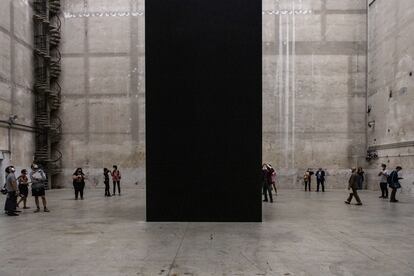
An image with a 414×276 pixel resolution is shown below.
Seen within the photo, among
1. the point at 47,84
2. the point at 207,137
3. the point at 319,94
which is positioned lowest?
the point at 207,137

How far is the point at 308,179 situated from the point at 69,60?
1889 cm

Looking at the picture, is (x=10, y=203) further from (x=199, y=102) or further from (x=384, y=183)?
(x=384, y=183)

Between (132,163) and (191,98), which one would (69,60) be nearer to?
(132,163)

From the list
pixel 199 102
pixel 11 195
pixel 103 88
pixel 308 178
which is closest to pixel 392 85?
pixel 308 178

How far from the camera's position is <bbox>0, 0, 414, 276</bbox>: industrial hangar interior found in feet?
27.1

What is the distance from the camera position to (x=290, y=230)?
33.5 ft

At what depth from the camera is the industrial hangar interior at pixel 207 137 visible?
8.27m

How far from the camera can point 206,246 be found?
8.24 metres

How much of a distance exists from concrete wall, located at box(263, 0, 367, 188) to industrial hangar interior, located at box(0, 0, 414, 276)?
0.10 m

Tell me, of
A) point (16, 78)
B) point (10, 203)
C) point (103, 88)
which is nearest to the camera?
point (10, 203)

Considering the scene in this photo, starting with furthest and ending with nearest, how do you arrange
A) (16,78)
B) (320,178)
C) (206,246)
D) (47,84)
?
(47,84)
(320,178)
(16,78)
(206,246)

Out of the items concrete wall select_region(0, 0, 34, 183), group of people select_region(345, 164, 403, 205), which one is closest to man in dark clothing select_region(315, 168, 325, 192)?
group of people select_region(345, 164, 403, 205)

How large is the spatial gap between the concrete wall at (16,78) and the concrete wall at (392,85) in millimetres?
22427

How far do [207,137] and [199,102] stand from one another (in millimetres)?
992
